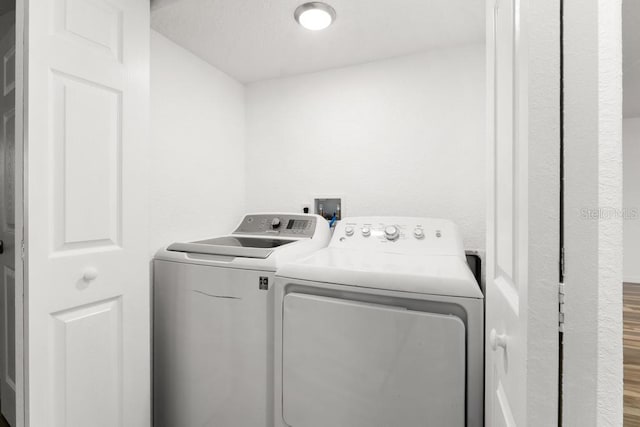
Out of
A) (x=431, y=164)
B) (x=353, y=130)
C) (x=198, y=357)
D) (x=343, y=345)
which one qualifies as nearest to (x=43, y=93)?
(x=198, y=357)

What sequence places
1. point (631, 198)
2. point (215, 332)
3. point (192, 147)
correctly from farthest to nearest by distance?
point (192, 147) < point (215, 332) < point (631, 198)

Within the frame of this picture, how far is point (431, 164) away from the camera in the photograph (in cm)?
188

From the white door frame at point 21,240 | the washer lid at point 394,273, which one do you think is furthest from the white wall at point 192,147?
the washer lid at point 394,273

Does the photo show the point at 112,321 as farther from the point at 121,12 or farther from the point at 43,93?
the point at 121,12

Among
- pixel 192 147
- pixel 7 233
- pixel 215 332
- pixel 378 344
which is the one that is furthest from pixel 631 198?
pixel 7 233

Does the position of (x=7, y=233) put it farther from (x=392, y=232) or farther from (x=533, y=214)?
(x=533, y=214)

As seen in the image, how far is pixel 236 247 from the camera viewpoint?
4.82 ft

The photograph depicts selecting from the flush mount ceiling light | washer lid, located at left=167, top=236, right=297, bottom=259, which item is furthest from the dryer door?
the flush mount ceiling light

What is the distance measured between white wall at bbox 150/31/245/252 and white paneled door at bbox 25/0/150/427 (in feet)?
1.16

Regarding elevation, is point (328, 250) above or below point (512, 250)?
below

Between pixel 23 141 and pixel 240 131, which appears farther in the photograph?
pixel 240 131

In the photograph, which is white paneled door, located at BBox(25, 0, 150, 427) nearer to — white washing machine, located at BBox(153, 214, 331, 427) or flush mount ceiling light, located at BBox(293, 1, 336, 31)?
white washing machine, located at BBox(153, 214, 331, 427)

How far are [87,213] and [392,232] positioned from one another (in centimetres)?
141

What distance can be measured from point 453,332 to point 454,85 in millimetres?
1488
